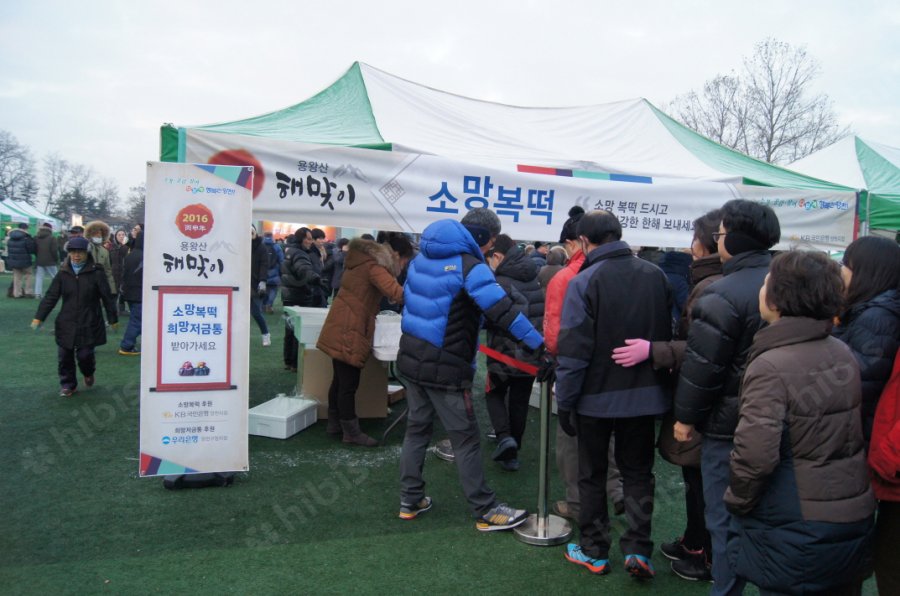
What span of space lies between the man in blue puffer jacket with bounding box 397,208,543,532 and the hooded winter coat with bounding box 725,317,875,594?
1.55 m

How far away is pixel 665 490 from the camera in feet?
14.5

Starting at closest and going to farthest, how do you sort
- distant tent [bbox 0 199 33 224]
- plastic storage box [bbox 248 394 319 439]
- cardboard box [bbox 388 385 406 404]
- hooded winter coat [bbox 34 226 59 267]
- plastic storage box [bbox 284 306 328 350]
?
1. plastic storage box [bbox 248 394 319 439]
2. plastic storage box [bbox 284 306 328 350]
3. cardboard box [bbox 388 385 406 404]
4. hooded winter coat [bbox 34 226 59 267]
5. distant tent [bbox 0 199 33 224]

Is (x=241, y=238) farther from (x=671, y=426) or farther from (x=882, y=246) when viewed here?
(x=882, y=246)

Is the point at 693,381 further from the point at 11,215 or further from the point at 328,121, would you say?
the point at 11,215

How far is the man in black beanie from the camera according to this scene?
8.16 feet

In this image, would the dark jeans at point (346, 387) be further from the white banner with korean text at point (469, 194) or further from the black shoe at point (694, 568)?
the black shoe at point (694, 568)

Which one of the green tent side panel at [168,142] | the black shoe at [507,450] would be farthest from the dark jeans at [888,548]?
the green tent side panel at [168,142]

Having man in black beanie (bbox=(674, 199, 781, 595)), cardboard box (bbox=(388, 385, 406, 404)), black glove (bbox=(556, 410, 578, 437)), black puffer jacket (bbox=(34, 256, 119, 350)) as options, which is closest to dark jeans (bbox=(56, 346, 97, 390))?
black puffer jacket (bbox=(34, 256, 119, 350))

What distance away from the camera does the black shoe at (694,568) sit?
3.20 metres

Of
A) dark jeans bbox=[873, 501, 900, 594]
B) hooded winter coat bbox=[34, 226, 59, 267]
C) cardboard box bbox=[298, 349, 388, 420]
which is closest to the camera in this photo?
dark jeans bbox=[873, 501, 900, 594]

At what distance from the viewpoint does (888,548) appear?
233cm

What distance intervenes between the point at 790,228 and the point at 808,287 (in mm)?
3079

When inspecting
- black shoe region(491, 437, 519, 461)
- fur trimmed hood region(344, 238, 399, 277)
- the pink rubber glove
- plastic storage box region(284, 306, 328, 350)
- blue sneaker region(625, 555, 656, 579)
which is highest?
fur trimmed hood region(344, 238, 399, 277)

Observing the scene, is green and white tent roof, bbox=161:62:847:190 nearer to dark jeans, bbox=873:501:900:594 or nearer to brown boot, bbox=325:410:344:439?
brown boot, bbox=325:410:344:439
